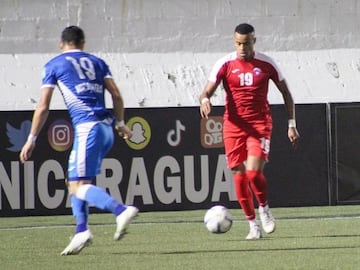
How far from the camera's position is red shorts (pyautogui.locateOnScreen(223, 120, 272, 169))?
12.2 m

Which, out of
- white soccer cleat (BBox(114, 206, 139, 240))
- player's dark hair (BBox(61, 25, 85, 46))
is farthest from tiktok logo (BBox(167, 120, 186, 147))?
white soccer cleat (BBox(114, 206, 139, 240))

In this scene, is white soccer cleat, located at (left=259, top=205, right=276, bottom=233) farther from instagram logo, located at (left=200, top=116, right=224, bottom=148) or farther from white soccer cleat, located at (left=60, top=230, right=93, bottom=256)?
instagram logo, located at (left=200, top=116, right=224, bottom=148)

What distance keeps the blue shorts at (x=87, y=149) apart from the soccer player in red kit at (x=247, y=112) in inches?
79.8

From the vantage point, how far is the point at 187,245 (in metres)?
11.4

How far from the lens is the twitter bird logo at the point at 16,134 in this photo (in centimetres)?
1692

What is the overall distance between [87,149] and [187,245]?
5.73 ft

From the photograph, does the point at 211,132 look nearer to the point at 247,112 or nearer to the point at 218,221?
the point at 247,112

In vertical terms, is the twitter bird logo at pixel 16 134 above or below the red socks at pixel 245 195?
above

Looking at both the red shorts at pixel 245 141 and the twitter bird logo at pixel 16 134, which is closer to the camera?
the red shorts at pixel 245 141

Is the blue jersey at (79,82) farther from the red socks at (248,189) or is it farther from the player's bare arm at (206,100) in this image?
the red socks at (248,189)

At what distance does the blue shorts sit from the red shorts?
7.56ft

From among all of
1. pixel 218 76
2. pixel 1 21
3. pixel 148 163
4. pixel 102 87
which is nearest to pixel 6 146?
pixel 148 163

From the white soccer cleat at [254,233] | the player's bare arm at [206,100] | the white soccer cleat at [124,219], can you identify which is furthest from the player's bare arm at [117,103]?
the white soccer cleat at [254,233]

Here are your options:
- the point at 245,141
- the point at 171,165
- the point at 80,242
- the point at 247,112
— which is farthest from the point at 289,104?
the point at 171,165
